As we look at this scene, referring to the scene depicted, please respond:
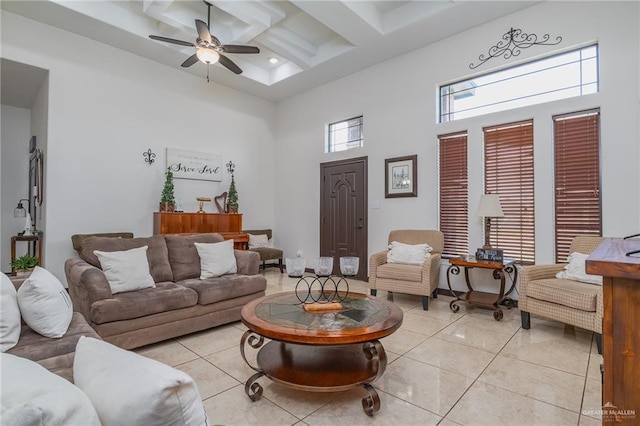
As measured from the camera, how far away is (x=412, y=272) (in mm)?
3832

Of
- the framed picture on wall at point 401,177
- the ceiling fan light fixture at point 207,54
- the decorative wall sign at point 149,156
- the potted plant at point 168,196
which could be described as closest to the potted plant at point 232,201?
the potted plant at point 168,196

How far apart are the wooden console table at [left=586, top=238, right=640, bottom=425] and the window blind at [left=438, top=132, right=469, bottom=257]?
11.9 feet

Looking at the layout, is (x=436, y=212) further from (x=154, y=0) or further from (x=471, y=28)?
(x=154, y=0)

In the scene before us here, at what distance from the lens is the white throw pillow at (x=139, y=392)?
65 cm

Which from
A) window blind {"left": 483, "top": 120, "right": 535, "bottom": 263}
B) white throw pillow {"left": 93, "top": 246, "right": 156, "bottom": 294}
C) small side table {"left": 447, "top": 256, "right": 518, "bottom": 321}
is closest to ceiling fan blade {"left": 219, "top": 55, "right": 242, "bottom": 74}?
white throw pillow {"left": 93, "top": 246, "right": 156, "bottom": 294}

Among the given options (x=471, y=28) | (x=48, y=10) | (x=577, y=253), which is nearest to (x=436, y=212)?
(x=577, y=253)

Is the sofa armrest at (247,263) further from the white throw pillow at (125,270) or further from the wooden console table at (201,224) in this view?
the wooden console table at (201,224)

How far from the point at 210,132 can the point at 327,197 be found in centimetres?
252

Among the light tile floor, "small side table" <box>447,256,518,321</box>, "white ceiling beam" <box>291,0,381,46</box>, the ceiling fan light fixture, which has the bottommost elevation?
the light tile floor

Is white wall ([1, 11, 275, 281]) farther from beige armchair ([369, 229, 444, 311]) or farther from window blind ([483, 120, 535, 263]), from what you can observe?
window blind ([483, 120, 535, 263])

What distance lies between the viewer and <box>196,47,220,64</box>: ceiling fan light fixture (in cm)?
372

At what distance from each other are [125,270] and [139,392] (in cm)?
249

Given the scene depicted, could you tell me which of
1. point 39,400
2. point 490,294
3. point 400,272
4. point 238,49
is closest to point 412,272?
point 400,272

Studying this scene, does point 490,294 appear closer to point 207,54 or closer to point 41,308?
point 41,308
